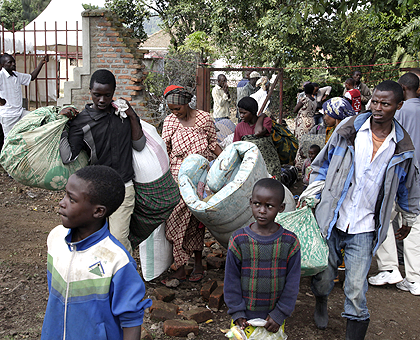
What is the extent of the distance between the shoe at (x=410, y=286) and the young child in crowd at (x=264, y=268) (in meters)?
2.43

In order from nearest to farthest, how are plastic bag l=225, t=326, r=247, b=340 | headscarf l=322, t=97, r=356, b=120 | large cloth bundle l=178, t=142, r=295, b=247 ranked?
plastic bag l=225, t=326, r=247, b=340, large cloth bundle l=178, t=142, r=295, b=247, headscarf l=322, t=97, r=356, b=120

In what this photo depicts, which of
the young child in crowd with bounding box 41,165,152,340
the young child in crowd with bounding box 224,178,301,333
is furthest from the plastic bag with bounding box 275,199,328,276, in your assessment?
the young child in crowd with bounding box 41,165,152,340

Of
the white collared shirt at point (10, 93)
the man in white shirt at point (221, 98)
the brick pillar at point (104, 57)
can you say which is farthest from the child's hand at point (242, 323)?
the man in white shirt at point (221, 98)

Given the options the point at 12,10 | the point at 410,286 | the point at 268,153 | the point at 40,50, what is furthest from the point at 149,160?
the point at 12,10

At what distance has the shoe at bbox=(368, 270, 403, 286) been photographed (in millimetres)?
4453

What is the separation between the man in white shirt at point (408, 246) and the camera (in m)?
4.22

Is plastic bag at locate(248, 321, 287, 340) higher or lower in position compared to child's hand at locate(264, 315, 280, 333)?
lower

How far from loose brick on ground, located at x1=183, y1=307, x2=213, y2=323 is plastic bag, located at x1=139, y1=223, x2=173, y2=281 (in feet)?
2.74

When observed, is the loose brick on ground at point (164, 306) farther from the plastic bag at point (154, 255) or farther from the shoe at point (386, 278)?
the shoe at point (386, 278)

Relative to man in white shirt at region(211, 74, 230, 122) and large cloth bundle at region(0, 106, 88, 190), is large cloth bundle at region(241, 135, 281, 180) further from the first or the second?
man in white shirt at region(211, 74, 230, 122)

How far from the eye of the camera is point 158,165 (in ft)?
11.9

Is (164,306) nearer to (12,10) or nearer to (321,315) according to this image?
(321,315)

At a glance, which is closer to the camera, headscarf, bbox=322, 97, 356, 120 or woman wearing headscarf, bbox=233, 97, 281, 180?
headscarf, bbox=322, 97, 356, 120

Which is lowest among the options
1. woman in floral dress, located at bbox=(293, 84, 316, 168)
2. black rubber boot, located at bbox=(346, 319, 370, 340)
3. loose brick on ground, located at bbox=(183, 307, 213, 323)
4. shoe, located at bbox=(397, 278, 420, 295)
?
shoe, located at bbox=(397, 278, 420, 295)
